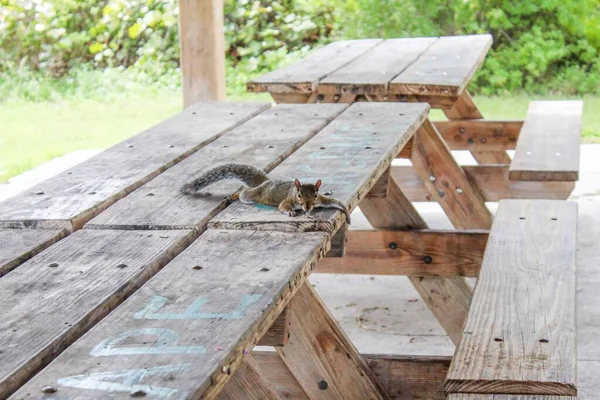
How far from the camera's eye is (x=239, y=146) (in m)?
3.21

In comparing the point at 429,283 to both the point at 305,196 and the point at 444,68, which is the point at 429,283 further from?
the point at 305,196

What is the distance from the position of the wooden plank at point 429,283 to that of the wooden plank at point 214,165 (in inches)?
16.6

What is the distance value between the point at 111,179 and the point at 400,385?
94 cm

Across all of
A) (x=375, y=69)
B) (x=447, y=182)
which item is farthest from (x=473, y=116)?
(x=375, y=69)

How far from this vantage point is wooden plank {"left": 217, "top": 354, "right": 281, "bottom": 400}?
247cm

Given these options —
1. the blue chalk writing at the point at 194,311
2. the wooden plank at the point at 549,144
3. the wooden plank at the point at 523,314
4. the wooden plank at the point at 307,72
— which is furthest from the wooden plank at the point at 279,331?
the wooden plank at the point at 307,72

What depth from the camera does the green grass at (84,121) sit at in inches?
329

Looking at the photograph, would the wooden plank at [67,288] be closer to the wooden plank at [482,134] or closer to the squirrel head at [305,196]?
the squirrel head at [305,196]

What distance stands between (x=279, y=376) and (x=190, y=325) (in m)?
1.34

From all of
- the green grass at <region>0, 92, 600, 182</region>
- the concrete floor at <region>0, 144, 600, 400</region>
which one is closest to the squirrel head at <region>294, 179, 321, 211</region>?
the concrete floor at <region>0, 144, 600, 400</region>

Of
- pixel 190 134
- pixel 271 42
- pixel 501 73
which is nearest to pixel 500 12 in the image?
pixel 501 73

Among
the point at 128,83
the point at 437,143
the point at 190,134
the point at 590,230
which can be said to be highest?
the point at 190,134

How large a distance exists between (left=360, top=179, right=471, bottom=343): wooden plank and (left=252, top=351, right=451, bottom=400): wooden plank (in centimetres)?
100

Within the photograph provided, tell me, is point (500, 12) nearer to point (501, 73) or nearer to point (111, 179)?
point (501, 73)
